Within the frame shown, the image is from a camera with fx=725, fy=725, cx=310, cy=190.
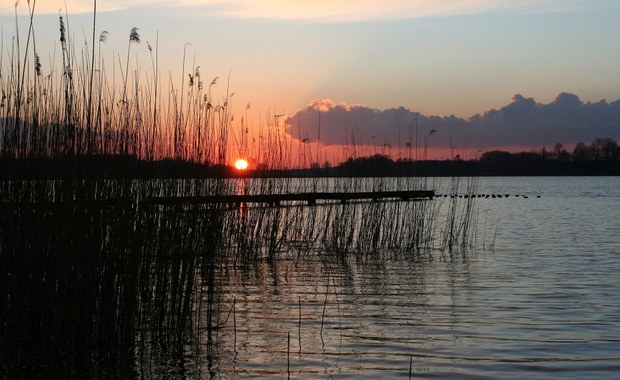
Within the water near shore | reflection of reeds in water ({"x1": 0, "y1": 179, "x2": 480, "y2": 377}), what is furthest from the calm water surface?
reflection of reeds in water ({"x1": 0, "y1": 179, "x2": 480, "y2": 377})

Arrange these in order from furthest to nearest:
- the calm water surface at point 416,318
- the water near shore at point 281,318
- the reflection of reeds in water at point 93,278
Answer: the calm water surface at point 416,318
the water near shore at point 281,318
the reflection of reeds in water at point 93,278

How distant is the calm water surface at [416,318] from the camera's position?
5176 millimetres

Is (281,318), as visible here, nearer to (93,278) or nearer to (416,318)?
(416,318)

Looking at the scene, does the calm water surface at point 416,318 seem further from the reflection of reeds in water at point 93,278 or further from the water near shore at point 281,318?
the reflection of reeds in water at point 93,278

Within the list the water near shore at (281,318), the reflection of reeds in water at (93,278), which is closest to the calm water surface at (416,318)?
the water near shore at (281,318)

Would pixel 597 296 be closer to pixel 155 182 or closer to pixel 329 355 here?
pixel 329 355

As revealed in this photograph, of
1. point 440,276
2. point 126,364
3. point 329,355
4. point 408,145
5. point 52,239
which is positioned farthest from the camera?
point 408,145

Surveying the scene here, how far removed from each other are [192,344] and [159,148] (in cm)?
162

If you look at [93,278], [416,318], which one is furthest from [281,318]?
[93,278]

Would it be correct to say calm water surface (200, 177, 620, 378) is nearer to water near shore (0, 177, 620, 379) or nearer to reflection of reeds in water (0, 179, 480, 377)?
water near shore (0, 177, 620, 379)

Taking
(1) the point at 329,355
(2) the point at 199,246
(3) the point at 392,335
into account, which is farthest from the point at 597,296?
(2) the point at 199,246

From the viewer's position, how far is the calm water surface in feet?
17.0

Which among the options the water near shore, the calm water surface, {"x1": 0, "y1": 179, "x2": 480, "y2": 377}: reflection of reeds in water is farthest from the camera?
the calm water surface

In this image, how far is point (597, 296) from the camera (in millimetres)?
8273
